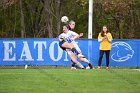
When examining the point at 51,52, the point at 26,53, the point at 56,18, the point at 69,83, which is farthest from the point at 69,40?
the point at 56,18

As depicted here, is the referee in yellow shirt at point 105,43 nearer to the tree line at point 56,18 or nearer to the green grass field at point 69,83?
the green grass field at point 69,83

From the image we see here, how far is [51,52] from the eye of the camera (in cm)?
2009

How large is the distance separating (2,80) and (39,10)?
3091cm

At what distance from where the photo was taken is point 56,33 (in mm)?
39812

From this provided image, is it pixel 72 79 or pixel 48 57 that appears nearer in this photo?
pixel 72 79

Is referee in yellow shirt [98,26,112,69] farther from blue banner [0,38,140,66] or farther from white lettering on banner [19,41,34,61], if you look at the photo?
white lettering on banner [19,41,34,61]

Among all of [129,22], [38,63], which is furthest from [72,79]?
[129,22]

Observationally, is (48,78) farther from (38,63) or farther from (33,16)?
(33,16)

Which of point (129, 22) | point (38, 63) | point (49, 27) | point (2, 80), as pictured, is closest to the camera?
point (2, 80)

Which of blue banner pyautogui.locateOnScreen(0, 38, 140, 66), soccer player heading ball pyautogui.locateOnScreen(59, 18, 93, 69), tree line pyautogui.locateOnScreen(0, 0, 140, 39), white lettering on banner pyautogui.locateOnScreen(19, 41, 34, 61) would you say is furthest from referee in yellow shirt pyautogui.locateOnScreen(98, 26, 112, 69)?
tree line pyautogui.locateOnScreen(0, 0, 140, 39)

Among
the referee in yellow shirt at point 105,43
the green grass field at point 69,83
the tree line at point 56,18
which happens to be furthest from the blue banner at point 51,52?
the tree line at point 56,18

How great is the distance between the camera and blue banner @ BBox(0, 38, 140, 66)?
65.8 ft

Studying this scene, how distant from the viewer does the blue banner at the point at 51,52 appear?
20047 mm

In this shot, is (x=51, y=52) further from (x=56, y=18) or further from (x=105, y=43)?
(x=56, y=18)
